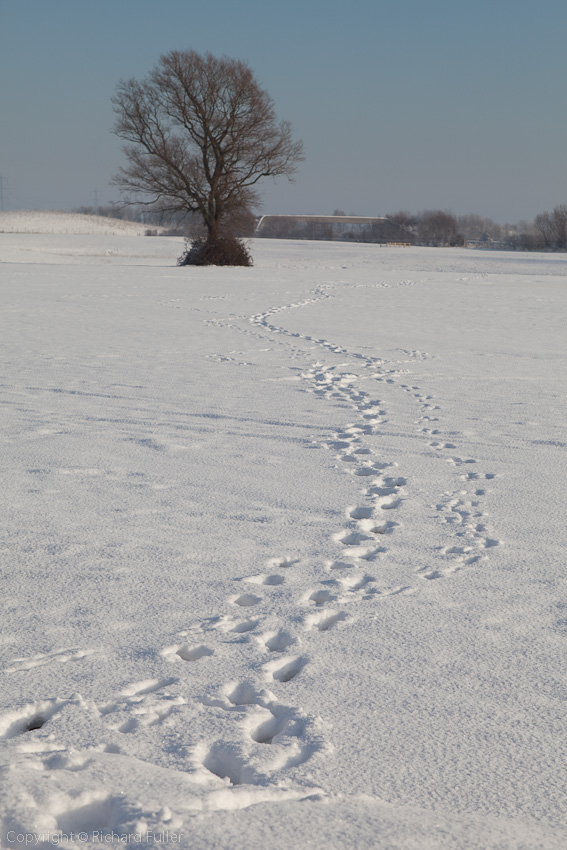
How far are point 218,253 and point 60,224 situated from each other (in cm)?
3693

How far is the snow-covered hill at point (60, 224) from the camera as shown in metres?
56.8

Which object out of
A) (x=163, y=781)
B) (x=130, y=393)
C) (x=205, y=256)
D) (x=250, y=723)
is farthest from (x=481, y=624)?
(x=205, y=256)

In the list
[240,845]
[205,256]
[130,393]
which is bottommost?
[240,845]

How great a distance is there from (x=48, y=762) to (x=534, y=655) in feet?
5.12

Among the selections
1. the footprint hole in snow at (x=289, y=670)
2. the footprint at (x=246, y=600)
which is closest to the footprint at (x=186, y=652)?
the footprint hole in snow at (x=289, y=670)

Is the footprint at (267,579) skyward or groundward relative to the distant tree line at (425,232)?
groundward

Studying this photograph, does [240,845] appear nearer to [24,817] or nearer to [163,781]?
[163,781]

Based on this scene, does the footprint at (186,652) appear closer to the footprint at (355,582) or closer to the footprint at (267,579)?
the footprint at (267,579)

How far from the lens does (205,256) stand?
2817cm

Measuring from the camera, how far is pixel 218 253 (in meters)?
28.2

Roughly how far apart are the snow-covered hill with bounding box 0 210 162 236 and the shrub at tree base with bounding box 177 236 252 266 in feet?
97.5

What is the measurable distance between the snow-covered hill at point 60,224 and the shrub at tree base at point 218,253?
97.5 feet

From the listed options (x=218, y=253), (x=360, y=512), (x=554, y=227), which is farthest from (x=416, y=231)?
(x=360, y=512)

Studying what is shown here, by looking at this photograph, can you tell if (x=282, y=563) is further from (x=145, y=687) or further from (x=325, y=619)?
(x=145, y=687)
